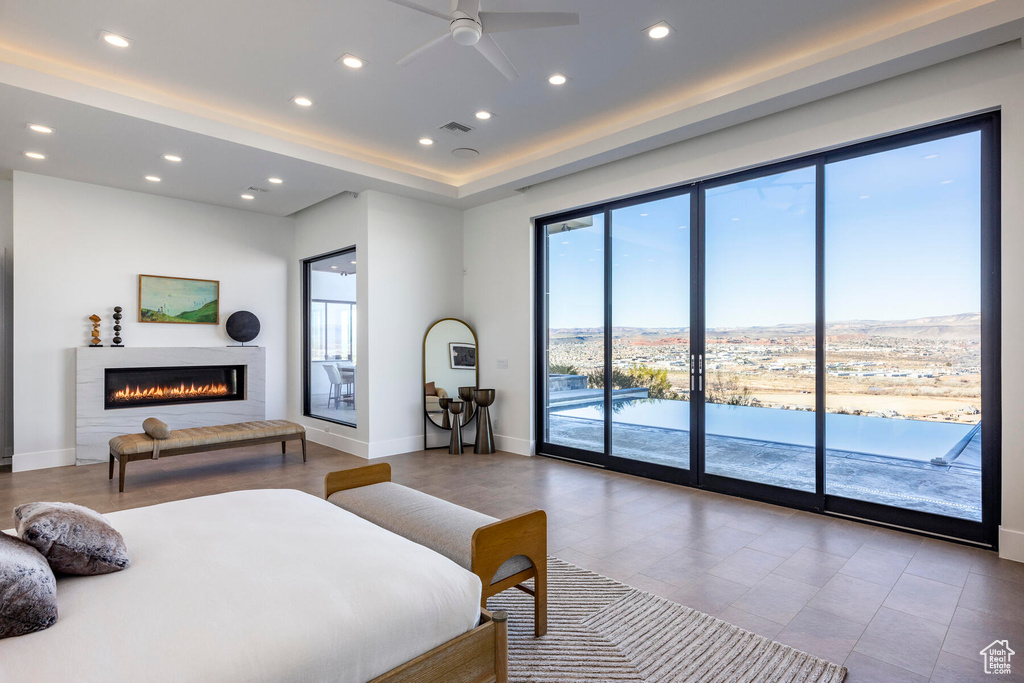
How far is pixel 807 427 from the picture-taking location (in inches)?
159

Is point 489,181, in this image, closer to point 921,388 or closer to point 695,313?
point 695,313

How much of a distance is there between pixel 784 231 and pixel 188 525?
435cm

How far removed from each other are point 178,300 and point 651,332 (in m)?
5.50

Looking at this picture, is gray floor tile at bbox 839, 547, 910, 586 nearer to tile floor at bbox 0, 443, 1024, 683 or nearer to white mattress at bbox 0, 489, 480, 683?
tile floor at bbox 0, 443, 1024, 683

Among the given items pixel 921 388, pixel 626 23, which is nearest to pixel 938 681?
pixel 921 388

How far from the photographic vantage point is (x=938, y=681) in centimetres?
198

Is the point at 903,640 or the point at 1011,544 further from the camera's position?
the point at 1011,544

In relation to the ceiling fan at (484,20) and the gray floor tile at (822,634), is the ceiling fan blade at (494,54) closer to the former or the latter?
the ceiling fan at (484,20)

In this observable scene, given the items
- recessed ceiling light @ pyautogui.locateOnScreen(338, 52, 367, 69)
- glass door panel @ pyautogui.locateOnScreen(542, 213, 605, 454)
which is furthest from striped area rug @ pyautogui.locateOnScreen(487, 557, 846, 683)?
recessed ceiling light @ pyautogui.locateOnScreen(338, 52, 367, 69)

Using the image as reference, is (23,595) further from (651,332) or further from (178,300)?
(178,300)

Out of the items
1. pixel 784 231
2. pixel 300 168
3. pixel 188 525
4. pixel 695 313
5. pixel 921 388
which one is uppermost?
pixel 300 168

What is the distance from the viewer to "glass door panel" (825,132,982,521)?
3.39 metres

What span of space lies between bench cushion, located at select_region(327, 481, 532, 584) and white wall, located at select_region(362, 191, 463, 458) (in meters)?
3.24

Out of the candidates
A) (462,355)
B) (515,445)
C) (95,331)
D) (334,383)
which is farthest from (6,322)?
(515,445)
